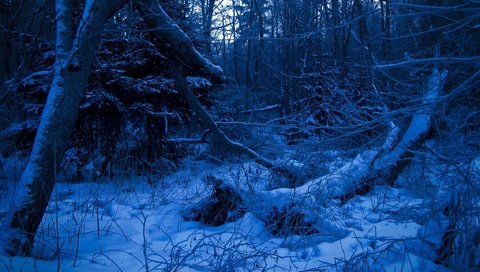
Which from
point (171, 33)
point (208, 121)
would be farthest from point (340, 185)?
point (171, 33)

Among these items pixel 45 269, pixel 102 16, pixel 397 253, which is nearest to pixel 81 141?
pixel 102 16

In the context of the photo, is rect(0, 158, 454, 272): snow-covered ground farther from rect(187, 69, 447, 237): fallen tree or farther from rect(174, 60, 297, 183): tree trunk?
rect(174, 60, 297, 183): tree trunk

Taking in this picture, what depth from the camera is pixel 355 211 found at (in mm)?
4160

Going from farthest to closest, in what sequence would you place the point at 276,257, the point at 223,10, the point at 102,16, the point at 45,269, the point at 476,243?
the point at 223,10 → the point at 102,16 → the point at 276,257 → the point at 476,243 → the point at 45,269

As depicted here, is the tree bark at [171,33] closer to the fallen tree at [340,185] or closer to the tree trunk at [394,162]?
the fallen tree at [340,185]

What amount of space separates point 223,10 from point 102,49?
2.53 m

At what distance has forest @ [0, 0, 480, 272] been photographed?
268 cm

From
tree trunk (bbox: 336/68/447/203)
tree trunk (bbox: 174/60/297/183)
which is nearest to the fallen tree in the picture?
tree trunk (bbox: 336/68/447/203)

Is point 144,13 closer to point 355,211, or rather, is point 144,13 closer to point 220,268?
point 220,268

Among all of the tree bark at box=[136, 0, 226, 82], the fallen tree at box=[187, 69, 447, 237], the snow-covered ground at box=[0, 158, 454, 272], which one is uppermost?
the tree bark at box=[136, 0, 226, 82]

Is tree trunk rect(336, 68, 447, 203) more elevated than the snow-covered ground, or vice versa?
tree trunk rect(336, 68, 447, 203)

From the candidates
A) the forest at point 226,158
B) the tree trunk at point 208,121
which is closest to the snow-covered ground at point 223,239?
the forest at point 226,158

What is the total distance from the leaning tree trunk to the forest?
1cm

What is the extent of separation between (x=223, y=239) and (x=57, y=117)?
71.6 inches
